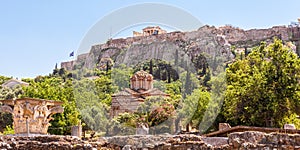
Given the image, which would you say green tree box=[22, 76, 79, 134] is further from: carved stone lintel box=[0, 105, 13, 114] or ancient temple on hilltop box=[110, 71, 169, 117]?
carved stone lintel box=[0, 105, 13, 114]

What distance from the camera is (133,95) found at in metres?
29.0

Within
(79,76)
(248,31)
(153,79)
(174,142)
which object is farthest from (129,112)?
(248,31)

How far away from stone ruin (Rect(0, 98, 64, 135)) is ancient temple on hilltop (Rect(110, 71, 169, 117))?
10.7ft

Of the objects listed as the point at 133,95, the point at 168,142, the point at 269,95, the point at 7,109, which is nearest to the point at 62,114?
the point at 133,95

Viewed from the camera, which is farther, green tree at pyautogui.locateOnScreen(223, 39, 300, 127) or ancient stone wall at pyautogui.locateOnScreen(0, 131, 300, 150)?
green tree at pyautogui.locateOnScreen(223, 39, 300, 127)

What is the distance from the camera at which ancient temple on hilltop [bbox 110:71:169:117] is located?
27.5 meters

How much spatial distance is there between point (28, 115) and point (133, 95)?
543 centimetres

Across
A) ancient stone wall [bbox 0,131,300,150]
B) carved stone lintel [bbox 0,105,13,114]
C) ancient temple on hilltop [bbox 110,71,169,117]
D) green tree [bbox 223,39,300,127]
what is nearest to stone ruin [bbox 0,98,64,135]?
carved stone lintel [bbox 0,105,13,114]

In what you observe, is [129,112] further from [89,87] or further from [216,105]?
[216,105]

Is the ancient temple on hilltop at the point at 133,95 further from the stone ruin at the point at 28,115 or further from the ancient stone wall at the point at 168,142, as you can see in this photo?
the ancient stone wall at the point at 168,142

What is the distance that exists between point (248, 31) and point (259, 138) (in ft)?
503

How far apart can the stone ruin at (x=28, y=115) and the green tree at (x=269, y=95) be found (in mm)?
13359

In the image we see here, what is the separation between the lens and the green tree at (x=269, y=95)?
114 ft

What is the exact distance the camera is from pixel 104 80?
31.0 metres
